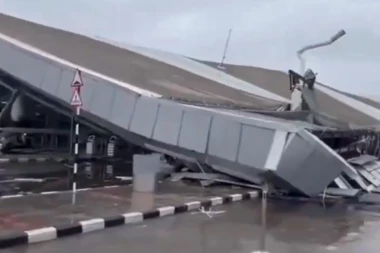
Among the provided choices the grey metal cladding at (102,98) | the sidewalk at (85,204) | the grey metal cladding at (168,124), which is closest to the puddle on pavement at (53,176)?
the sidewalk at (85,204)

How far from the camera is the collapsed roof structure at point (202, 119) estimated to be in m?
15.1

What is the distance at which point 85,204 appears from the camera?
11.8m

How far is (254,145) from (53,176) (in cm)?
566

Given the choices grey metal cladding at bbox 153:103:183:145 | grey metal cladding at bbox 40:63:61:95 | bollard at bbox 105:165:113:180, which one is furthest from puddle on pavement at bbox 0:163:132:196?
grey metal cladding at bbox 40:63:61:95

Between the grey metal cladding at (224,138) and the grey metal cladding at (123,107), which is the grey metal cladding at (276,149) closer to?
the grey metal cladding at (224,138)

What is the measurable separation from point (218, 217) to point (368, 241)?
2916mm

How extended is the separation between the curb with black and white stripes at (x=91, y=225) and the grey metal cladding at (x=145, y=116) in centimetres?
416

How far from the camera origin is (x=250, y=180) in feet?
53.2

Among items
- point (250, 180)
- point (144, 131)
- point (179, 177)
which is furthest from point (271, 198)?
point (144, 131)

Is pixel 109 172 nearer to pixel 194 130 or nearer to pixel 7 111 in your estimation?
pixel 194 130

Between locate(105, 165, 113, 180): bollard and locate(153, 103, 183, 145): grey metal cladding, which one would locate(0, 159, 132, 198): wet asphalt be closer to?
locate(105, 165, 113, 180): bollard

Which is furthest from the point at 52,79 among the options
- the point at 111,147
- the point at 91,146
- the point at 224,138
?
the point at 111,147

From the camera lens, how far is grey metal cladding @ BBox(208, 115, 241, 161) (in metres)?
15.7

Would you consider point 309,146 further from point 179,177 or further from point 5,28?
point 5,28
